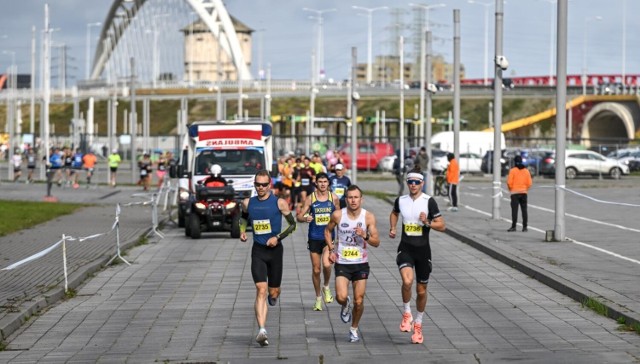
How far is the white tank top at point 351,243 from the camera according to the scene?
1373 cm

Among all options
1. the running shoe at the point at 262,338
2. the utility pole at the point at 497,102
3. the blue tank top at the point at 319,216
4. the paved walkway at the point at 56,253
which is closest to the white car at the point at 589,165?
the paved walkway at the point at 56,253

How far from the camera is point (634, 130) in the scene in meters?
110

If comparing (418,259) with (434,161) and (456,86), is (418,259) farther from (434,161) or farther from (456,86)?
(434,161)

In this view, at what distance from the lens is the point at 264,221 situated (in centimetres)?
1422

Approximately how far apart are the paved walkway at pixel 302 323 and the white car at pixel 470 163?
55.2m

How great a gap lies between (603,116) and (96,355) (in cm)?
10965

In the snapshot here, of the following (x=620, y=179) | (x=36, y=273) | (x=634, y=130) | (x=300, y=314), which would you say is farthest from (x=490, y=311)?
(x=634, y=130)

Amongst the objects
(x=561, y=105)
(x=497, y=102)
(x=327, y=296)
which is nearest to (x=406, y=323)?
(x=327, y=296)

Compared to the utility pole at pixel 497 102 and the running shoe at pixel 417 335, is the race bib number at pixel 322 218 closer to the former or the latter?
the running shoe at pixel 417 335

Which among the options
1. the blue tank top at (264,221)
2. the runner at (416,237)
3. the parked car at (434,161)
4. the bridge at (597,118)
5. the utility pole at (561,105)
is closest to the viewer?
the runner at (416,237)

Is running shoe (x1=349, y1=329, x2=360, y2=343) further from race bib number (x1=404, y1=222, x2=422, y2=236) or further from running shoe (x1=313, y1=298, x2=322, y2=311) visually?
running shoe (x1=313, y1=298, x2=322, y2=311)

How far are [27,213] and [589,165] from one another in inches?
1527

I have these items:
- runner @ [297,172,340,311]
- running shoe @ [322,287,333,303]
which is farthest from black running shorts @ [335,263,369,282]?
running shoe @ [322,287,333,303]

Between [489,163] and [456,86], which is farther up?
[456,86]
